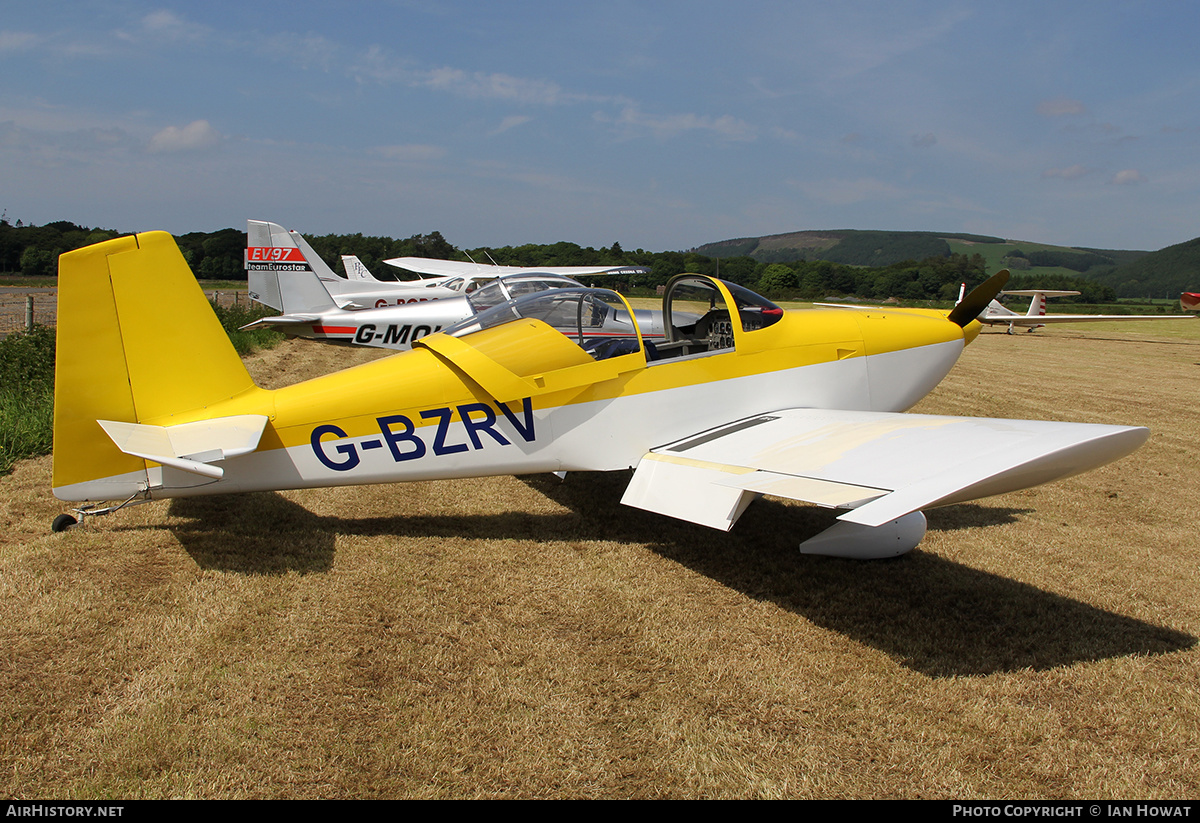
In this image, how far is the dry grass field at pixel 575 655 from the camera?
2434 mm

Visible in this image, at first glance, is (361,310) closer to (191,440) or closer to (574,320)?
(574,320)

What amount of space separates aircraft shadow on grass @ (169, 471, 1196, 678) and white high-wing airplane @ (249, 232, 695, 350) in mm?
2302

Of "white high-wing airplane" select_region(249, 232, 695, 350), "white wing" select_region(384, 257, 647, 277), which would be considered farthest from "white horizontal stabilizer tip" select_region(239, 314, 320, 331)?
"white wing" select_region(384, 257, 647, 277)

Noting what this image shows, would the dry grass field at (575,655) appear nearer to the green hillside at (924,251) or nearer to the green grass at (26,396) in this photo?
the green grass at (26,396)

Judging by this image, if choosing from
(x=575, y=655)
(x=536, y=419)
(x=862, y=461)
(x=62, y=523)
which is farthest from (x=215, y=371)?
(x=862, y=461)

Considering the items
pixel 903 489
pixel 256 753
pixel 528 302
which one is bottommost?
pixel 256 753

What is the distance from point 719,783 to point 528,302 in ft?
11.1

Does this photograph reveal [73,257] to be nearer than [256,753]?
No

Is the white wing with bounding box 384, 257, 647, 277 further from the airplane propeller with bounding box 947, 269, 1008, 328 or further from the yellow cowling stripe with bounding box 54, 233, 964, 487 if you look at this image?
the yellow cowling stripe with bounding box 54, 233, 964, 487

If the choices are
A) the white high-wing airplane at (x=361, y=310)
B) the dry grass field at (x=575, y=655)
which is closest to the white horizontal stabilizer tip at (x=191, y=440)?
the dry grass field at (x=575, y=655)

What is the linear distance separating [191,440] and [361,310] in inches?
391
